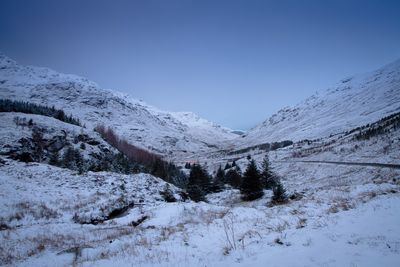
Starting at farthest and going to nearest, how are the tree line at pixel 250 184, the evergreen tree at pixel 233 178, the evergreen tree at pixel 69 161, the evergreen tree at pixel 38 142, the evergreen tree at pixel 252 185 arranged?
the evergreen tree at pixel 233 178 → the evergreen tree at pixel 38 142 → the evergreen tree at pixel 69 161 → the evergreen tree at pixel 252 185 → the tree line at pixel 250 184

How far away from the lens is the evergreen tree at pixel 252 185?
40066 millimetres

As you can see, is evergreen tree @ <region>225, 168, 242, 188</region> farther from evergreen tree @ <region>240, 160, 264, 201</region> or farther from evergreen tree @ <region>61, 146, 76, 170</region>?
evergreen tree @ <region>61, 146, 76, 170</region>

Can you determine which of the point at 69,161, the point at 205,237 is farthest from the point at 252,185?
the point at 69,161

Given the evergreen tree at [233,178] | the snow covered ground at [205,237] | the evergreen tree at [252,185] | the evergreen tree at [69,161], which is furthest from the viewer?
the evergreen tree at [233,178]

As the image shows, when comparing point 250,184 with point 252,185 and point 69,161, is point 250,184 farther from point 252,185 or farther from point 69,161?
point 69,161

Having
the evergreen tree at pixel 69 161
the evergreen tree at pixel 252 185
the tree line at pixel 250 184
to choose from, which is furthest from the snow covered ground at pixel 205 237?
the evergreen tree at pixel 69 161

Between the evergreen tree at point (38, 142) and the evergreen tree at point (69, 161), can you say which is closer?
the evergreen tree at point (69, 161)

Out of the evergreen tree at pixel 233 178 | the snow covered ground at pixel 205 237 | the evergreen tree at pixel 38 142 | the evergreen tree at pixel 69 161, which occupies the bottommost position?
the evergreen tree at pixel 233 178

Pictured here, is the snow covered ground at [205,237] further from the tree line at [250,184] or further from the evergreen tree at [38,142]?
the evergreen tree at [38,142]

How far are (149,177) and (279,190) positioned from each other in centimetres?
1922

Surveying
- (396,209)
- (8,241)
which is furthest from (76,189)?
(396,209)

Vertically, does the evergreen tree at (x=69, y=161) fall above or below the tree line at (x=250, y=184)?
above

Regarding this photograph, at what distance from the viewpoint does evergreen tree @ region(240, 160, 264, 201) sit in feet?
131

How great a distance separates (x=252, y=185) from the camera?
40.8 metres
